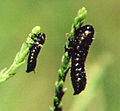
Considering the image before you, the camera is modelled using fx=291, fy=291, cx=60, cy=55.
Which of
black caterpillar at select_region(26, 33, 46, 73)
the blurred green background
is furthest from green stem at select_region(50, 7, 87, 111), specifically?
the blurred green background

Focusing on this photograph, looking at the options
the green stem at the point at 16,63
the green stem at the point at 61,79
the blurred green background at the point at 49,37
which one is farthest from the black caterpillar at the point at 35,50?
the blurred green background at the point at 49,37

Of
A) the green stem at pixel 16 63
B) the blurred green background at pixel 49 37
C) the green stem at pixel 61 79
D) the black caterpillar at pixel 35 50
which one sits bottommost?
the green stem at pixel 61 79

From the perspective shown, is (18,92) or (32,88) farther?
(32,88)

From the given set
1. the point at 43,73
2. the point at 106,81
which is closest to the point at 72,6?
the point at 43,73

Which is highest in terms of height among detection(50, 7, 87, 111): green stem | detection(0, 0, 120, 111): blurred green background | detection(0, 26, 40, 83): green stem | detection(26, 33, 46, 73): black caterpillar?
detection(0, 0, 120, 111): blurred green background

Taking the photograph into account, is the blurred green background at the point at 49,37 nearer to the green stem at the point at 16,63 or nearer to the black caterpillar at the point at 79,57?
the black caterpillar at the point at 79,57

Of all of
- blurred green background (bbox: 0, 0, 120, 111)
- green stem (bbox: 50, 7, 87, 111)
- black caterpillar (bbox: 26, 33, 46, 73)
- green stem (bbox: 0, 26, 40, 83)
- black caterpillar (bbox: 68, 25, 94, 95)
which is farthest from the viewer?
blurred green background (bbox: 0, 0, 120, 111)

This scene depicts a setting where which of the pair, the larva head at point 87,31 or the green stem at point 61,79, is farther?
the larva head at point 87,31

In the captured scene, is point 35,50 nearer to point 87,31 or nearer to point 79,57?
point 79,57

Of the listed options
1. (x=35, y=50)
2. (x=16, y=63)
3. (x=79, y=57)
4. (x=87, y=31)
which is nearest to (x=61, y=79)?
(x=16, y=63)

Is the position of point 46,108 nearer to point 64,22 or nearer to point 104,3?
point 64,22

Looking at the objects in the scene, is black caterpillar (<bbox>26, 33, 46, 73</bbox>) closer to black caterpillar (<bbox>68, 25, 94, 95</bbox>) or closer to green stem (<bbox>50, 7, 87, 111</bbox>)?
black caterpillar (<bbox>68, 25, 94, 95</bbox>)
